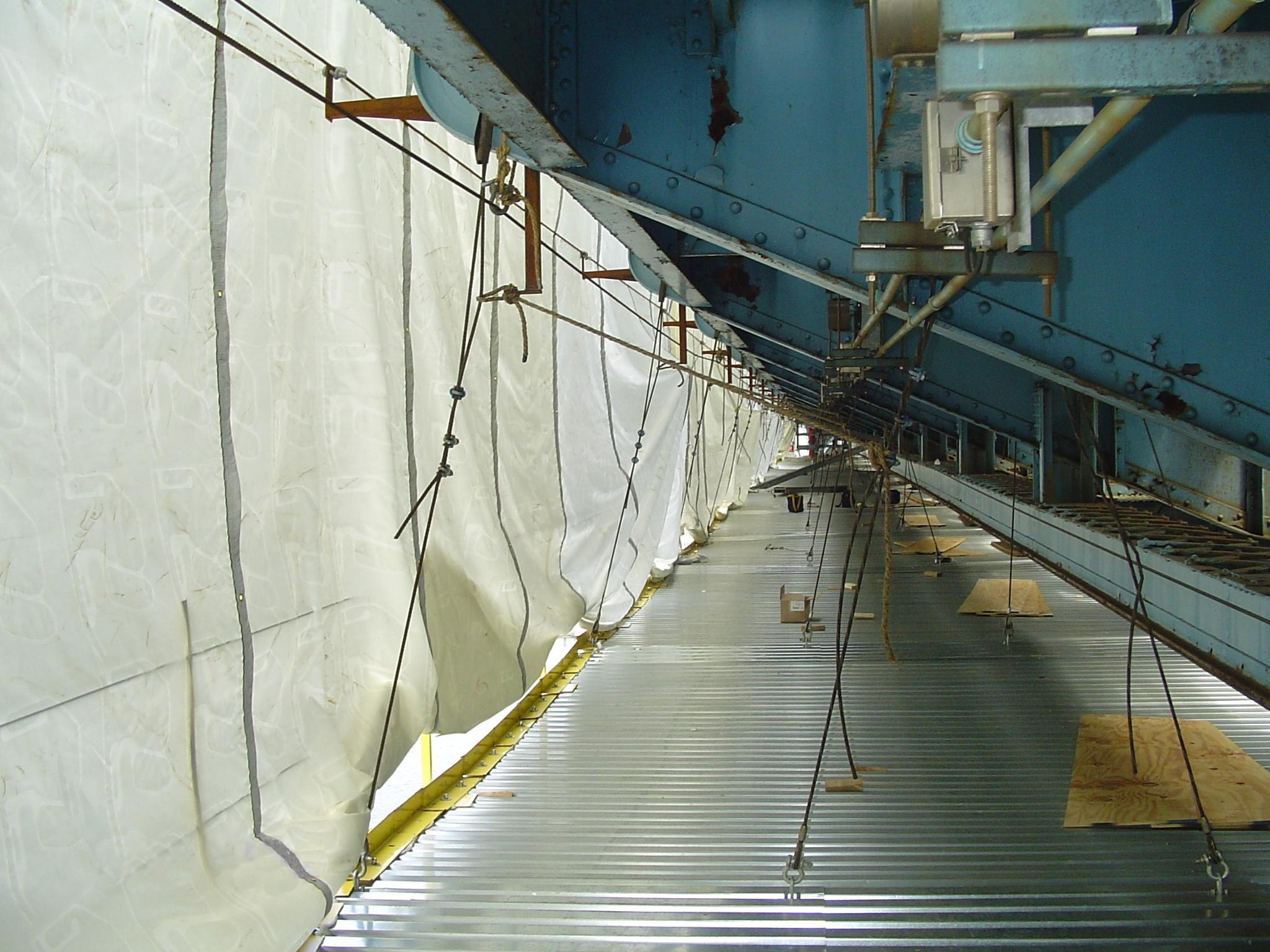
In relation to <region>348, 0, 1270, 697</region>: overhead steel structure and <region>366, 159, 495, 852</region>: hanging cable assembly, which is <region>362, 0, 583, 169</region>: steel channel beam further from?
<region>366, 159, 495, 852</region>: hanging cable assembly

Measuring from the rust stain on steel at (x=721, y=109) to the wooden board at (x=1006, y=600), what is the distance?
5.28 m

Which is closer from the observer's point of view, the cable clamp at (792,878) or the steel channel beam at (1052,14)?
the steel channel beam at (1052,14)

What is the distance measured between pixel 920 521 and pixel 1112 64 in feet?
50.6

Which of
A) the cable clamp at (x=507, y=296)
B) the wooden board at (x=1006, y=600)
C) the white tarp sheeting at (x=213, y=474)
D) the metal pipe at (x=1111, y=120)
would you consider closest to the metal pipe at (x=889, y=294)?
the metal pipe at (x=1111, y=120)

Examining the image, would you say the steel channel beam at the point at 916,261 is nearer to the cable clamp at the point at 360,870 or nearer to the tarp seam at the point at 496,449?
the cable clamp at the point at 360,870

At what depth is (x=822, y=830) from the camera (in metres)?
4.04

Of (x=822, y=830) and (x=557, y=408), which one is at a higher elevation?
(x=557, y=408)

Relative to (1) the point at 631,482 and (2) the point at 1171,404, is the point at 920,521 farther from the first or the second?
(2) the point at 1171,404

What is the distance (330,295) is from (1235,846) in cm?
396

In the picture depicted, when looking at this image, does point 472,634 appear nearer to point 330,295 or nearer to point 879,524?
point 330,295

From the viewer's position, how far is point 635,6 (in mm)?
3309

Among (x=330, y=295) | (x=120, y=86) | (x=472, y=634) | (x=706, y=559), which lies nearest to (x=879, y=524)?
(x=706, y=559)

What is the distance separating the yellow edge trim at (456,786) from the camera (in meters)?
4.00

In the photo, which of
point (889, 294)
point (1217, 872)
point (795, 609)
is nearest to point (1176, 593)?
point (1217, 872)
